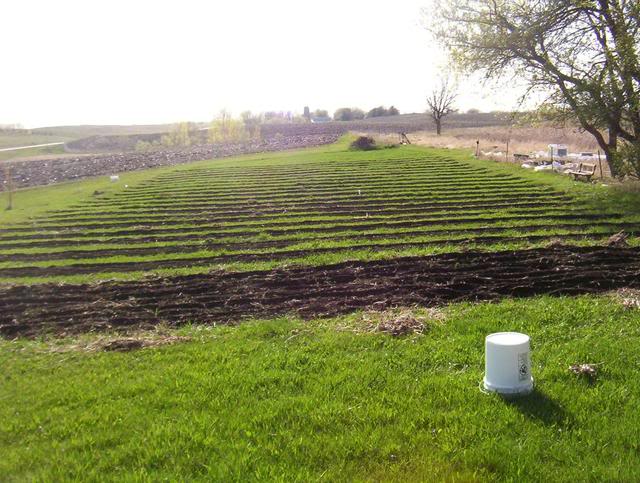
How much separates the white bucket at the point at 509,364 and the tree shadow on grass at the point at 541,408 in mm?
96

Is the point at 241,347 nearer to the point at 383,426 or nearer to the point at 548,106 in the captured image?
the point at 383,426

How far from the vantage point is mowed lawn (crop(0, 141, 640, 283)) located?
13.9 metres

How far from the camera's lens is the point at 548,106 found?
22516 mm

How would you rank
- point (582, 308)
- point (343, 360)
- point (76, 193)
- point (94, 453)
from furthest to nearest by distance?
point (76, 193), point (582, 308), point (343, 360), point (94, 453)

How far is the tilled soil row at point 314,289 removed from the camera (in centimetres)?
953

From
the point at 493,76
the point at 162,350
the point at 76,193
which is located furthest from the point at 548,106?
the point at 76,193

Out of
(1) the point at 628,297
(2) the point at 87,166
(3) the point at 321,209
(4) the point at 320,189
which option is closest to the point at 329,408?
(1) the point at 628,297

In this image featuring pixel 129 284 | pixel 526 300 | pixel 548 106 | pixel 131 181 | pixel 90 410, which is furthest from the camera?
pixel 131 181

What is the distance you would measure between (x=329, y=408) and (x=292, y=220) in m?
13.1

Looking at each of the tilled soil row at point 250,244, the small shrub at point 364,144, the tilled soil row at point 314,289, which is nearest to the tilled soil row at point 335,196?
the tilled soil row at point 250,244

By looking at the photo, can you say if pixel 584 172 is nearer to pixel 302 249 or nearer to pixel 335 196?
pixel 335 196

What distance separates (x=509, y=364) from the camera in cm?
571

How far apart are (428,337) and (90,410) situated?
4399 mm

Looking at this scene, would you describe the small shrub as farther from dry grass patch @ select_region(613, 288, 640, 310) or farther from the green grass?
the green grass
